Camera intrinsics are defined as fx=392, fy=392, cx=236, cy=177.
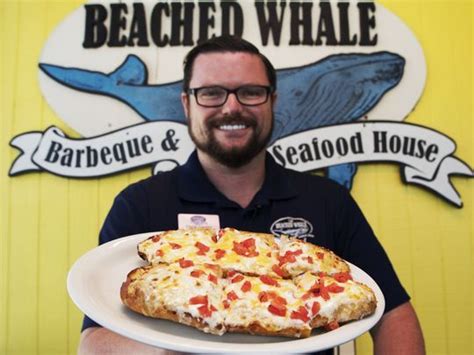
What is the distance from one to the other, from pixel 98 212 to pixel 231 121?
0.73m

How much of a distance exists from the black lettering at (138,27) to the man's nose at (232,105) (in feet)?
2.13

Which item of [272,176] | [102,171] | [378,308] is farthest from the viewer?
[102,171]

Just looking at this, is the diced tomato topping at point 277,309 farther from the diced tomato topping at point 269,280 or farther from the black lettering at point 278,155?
the black lettering at point 278,155

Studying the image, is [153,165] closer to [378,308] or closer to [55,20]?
[55,20]

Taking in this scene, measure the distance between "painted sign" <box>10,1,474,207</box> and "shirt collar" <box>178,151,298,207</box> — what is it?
36cm

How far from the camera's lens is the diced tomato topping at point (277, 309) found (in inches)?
25.8

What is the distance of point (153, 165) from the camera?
5.00 feet

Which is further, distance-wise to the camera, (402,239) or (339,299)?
(402,239)

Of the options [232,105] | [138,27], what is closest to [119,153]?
[138,27]

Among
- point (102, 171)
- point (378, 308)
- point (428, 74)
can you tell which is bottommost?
point (378, 308)

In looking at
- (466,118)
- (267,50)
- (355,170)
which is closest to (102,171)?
(267,50)

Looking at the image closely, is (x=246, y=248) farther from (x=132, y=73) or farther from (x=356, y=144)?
(x=132, y=73)

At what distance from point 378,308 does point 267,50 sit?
1160 mm

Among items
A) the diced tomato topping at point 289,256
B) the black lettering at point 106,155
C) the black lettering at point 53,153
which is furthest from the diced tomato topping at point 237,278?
the black lettering at point 53,153
